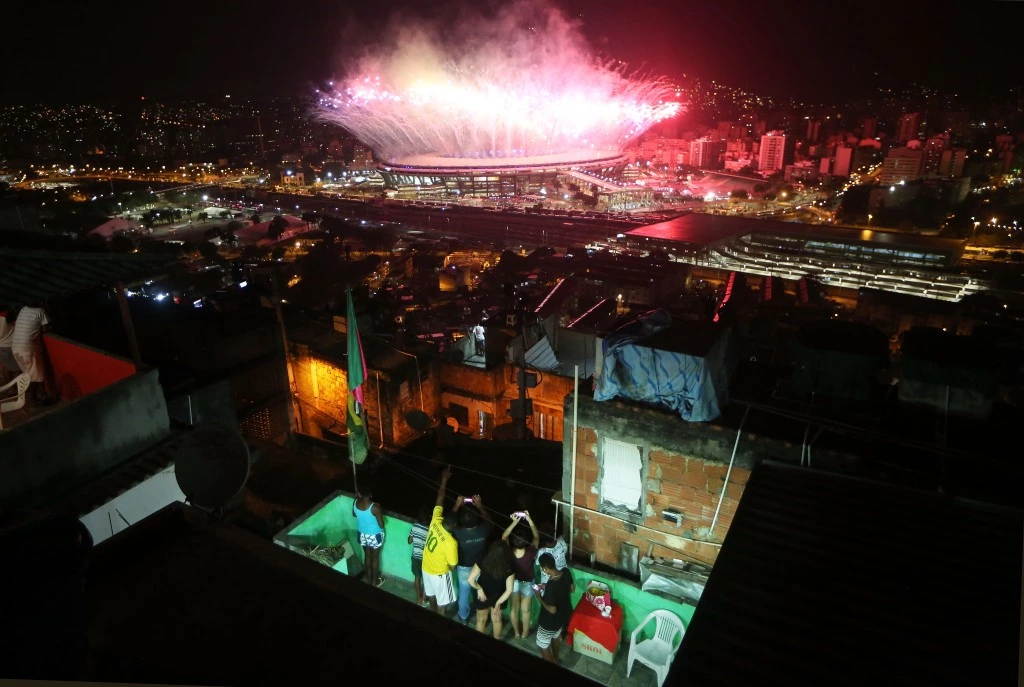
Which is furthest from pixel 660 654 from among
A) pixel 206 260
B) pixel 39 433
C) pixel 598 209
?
pixel 598 209

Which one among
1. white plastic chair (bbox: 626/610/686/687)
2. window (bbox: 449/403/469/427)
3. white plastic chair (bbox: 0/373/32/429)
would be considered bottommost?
window (bbox: 449/403/469/427)

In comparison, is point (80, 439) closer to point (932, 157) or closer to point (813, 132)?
point (932, 157)

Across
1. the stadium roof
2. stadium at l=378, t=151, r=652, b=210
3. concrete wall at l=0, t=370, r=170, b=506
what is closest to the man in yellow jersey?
concrete wall at l=0, t=370, r=170, b=506

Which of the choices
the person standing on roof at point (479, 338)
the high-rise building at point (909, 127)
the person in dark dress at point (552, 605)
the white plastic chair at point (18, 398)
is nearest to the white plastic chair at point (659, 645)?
the person in dark dress at point (552, 605)

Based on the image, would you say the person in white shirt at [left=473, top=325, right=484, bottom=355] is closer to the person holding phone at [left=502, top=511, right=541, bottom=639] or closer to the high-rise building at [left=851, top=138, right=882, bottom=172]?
the person holding phone at [left=502, top=511, right=541, bottom=639]

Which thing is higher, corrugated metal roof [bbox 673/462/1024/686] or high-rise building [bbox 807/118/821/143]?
high-rise building [bbox 807/118/821/143]

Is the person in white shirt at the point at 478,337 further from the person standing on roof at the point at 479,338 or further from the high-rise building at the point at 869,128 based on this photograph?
the high-rise building at the point at 869,128

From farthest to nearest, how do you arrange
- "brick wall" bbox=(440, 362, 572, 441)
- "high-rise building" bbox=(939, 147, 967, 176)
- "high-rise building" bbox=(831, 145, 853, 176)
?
"high-rise building" bbox=(831, 145, 853, 176), "high-rise building" bbox=(939, 147, 967, 176), "brick wall" bbox=(440, 362, 572, 441)
